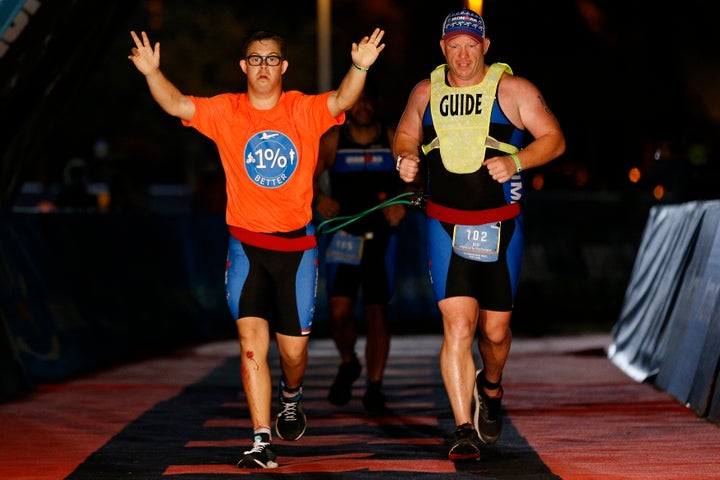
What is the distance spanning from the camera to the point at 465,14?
27.7 ft

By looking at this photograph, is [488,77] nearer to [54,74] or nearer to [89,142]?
[54,74]

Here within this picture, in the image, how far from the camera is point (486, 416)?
885cm


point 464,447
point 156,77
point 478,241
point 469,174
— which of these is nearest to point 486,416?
point 464,447

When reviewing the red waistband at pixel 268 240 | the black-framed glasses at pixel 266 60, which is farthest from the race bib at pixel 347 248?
the black-framed glasses at pixel 266 60

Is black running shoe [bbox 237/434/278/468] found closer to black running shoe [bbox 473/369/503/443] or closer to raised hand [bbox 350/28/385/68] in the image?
black running shoe [bbox 473/369/503/443]

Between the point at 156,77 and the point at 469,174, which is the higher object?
the point at 156,77

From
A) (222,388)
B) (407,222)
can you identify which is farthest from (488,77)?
(407,222)

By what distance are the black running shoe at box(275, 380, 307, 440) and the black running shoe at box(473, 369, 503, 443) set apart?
1062 mm

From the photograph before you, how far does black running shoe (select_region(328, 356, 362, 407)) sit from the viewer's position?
35.8 ft

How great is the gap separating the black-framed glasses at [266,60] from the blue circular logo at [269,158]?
37 cm

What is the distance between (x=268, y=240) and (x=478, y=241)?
47.7 inches

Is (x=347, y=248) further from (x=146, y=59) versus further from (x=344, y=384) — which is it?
(x=146, y=59)

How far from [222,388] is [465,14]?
4959 mm

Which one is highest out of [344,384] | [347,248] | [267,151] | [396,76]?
[267,151]
